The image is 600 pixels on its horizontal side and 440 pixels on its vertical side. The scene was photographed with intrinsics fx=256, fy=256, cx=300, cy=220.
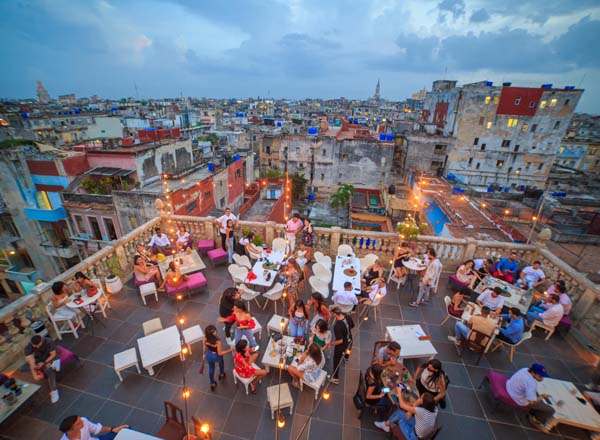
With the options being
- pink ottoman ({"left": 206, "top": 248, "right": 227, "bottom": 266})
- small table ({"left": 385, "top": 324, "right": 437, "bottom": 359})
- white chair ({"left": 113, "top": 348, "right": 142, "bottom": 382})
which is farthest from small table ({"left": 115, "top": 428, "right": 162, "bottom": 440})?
pink ottoman ({"left": 206, "top": 248, "right": 227, "bottom": 266})

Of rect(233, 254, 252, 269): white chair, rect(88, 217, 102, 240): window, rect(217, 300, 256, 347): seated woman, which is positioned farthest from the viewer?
rect(88, 217, 102, 240): window

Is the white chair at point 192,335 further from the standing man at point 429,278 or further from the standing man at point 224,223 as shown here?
the standing man at point 429,278

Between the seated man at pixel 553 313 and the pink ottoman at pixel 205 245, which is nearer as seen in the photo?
the seated man at pixel 553 313

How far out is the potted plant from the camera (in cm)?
764

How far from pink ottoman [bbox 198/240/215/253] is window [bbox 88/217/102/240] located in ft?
43.5

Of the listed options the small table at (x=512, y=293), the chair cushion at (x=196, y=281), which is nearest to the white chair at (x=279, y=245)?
the chair cushion at (x=196, y=281)

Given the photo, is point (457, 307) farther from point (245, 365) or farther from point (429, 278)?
point (245, 365)

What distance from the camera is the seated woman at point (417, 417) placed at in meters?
4.10

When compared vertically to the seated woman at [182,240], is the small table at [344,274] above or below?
below

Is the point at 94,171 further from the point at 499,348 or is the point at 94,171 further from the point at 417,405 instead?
the point at 499,348

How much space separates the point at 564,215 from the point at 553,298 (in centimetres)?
2578

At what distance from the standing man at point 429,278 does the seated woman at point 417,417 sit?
3849 mm

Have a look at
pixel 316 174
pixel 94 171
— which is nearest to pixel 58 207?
pixel 94 171

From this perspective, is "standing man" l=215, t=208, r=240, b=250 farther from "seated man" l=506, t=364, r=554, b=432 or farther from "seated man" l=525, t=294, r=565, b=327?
"seated man" l=525, t=294, r=565, b=327
